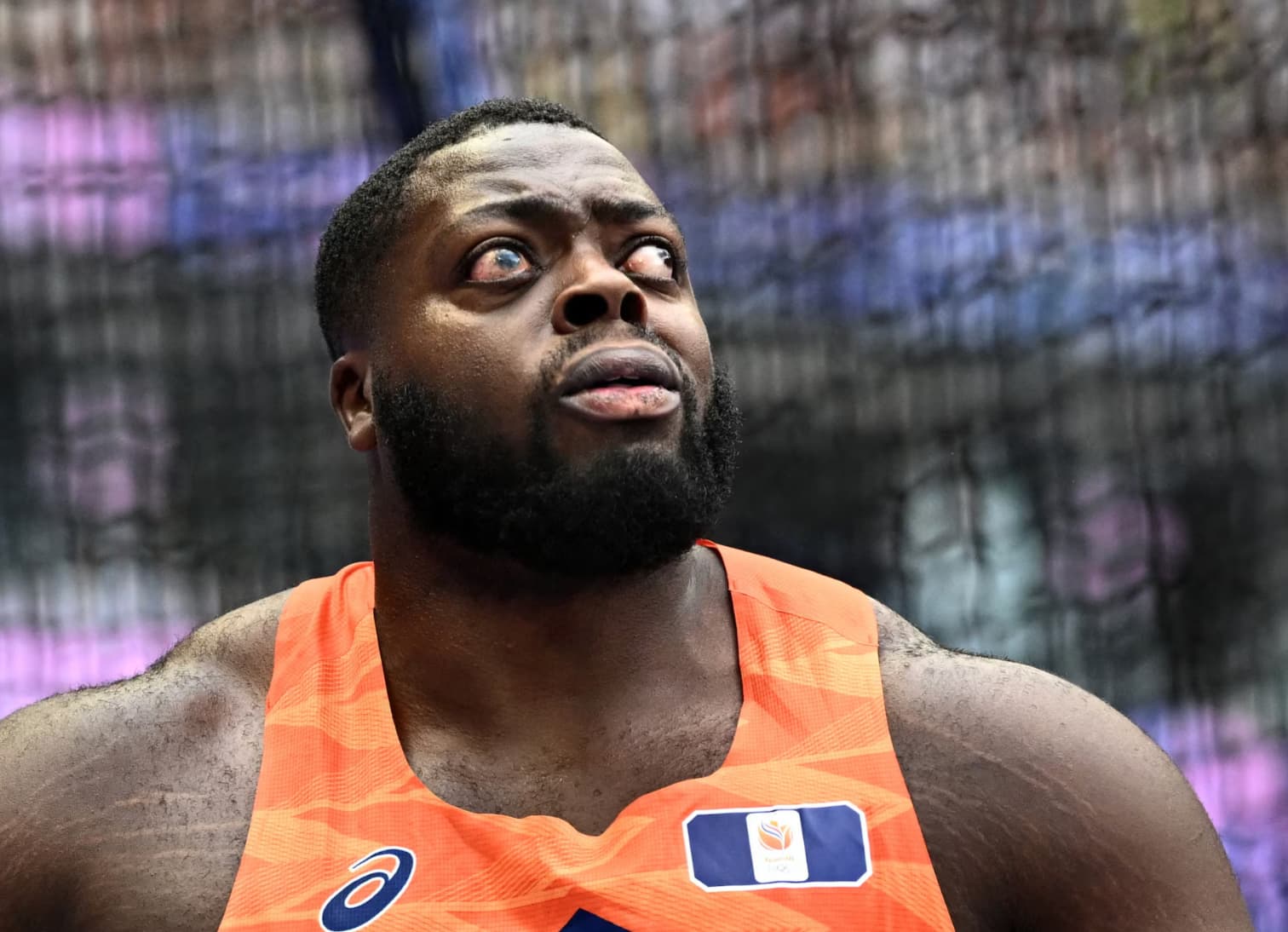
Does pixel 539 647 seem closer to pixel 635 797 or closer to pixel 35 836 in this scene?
pixel 635 797

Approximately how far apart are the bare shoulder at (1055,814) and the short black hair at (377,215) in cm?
125

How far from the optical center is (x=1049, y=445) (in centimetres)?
396

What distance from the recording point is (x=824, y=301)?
159 inches

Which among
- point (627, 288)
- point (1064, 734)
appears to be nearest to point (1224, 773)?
point (1064, 734)

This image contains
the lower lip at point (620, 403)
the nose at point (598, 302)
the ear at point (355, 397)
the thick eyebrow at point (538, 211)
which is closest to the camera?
the lower lip at point (620, 403)

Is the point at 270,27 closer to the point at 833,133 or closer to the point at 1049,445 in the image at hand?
the point at 833,133

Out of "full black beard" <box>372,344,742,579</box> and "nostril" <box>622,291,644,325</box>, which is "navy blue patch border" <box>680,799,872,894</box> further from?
"nostril" <box>622,291,644,325</box>

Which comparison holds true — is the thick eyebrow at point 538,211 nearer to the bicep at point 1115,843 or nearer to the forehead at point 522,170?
the forehead at point 522,170

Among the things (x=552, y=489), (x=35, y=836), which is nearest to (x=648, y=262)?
(x=552, y=489)

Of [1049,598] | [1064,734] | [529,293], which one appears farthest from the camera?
[1049,598]

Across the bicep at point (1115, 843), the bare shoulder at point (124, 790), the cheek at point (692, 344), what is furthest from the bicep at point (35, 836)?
the bicep at point (1115, 843)

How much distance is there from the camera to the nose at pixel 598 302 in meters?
2.40

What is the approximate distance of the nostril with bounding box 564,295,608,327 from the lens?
2412mm

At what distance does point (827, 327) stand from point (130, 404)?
1.98 meters
